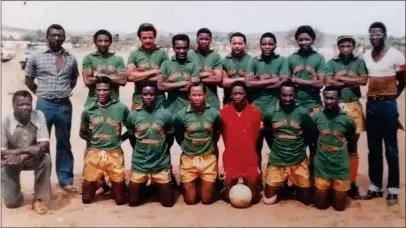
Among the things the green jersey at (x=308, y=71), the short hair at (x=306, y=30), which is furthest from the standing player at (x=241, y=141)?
the short hair at (x=306, y=30)

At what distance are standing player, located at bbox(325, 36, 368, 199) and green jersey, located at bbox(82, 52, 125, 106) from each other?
272 centimetres

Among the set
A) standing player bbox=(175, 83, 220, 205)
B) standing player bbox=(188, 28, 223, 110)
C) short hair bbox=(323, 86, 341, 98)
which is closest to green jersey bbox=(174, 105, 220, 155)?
standing player bbox=(175, 83, 220, 205)

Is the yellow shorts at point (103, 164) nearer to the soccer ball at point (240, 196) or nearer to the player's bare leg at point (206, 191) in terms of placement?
the player's bare leg at point (206, 191)

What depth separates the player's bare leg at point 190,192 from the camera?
20.1ft

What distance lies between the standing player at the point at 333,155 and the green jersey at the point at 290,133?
Answer: 7.4 inches

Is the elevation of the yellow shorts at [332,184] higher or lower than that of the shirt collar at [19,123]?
lower

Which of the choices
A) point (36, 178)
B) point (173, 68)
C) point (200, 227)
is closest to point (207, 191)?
point (200, 227)

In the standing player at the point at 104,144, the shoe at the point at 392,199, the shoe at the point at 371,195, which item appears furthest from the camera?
the shoe at the point at 371,195

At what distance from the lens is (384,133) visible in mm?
6215

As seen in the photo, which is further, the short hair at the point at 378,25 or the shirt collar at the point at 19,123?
the short hair at the point at 378,25

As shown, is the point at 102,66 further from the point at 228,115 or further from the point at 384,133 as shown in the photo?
the point at 384,133

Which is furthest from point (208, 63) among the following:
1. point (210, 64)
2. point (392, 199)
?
point (392, 199)

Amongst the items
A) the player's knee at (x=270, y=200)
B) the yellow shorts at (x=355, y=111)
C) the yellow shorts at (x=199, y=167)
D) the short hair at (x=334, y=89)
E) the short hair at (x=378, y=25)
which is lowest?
the player's knee at (x=270, y=200)

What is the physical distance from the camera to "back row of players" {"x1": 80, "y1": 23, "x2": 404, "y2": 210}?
6020 millimetres
